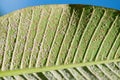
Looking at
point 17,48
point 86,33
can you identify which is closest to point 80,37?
point 86,33

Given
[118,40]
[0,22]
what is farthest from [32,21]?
[118,40]

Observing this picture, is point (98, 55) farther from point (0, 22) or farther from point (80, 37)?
point (0, 22)

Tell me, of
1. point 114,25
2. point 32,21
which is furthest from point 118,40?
point 32,21

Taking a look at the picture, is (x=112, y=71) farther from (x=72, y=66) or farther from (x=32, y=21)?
(x=32, y=21)

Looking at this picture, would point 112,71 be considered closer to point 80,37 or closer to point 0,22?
point 80,37
